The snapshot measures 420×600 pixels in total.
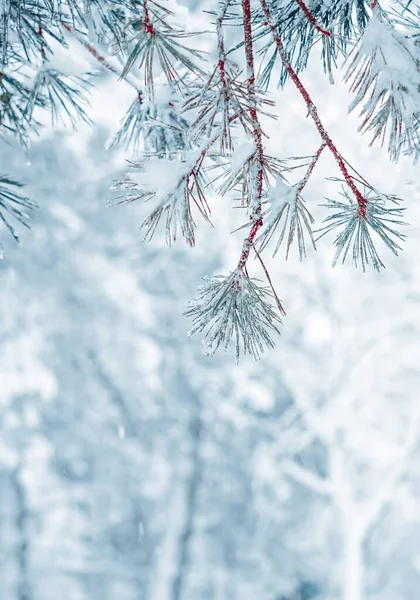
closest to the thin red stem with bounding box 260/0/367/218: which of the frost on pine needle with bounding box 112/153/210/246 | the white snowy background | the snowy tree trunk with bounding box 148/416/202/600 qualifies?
the frost on pine needle with bounding box 112/153/210/246

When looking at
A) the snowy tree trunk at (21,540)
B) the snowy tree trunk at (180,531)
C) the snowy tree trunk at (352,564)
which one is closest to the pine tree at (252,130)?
the snowy tree trunk at (352,564)

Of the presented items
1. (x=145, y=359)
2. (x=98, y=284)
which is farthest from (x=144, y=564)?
(x=98, y=284)

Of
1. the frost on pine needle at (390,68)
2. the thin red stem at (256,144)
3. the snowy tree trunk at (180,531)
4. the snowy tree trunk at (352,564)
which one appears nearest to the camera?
the frost on pine needle at (390,68)

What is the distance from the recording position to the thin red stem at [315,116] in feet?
1.99

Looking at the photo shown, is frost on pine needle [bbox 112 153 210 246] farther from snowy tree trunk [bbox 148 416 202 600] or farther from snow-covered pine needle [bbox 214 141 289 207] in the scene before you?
snowy tree trunk [bbox 148 416 202 600]

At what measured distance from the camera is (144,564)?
11.3ft

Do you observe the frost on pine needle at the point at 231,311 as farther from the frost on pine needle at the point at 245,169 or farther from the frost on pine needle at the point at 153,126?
the frost on pine needle at the point at 153,126

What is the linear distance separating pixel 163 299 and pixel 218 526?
1.45 meters

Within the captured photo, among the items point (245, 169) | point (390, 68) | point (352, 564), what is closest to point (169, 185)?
point (245, 169)

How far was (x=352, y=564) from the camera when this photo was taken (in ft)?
9.87

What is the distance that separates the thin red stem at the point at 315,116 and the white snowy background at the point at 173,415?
259cm

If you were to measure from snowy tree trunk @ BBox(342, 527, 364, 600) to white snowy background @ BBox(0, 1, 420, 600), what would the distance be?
242 millimetres

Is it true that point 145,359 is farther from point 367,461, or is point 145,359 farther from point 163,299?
point 367,461

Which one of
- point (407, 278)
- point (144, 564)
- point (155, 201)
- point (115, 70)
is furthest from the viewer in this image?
point (144, 564)
